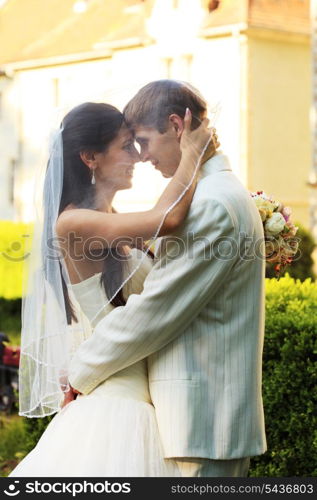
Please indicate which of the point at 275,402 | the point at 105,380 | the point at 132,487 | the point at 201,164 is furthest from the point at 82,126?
the point at 275,402

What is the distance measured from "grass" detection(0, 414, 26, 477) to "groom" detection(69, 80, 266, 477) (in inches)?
139

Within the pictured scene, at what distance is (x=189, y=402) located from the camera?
10.3 feet

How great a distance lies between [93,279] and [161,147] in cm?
51

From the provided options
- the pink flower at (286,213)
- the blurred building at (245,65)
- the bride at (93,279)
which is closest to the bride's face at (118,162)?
the bride at (93,279)

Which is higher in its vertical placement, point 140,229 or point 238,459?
point 140,229

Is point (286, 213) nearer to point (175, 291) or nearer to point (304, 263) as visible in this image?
point (175, 291)

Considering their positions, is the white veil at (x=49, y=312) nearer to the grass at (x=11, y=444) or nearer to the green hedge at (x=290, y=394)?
the green hedge at (x=290, y=394)

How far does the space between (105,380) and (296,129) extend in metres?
19.3

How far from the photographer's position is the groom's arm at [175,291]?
122 inches

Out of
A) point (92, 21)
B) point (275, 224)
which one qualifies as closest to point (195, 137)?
point (275, 224)

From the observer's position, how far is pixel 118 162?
328cm

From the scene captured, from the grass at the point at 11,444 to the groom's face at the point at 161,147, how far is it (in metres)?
3.72

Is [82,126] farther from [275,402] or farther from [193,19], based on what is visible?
[193,19]

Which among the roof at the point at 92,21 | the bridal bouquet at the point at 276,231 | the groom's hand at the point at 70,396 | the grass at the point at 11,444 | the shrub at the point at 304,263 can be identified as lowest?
the grass at the point at 11,444
